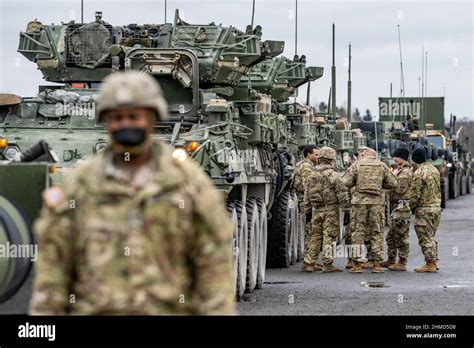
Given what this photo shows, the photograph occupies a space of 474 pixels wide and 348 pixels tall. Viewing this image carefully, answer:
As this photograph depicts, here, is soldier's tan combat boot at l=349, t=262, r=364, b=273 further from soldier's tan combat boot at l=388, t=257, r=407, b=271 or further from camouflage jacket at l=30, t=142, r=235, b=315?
camouflage jacket at l=30, t=142, r=235, b=315

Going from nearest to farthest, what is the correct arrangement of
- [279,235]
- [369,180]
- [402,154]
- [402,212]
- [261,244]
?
[261,244] → [369,180] → [402,212] → [279,235] → [402,154]

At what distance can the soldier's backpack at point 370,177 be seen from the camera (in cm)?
1894

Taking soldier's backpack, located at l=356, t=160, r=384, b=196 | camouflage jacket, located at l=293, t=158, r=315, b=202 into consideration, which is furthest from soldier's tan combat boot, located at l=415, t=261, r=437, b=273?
camouflage jacket, located at l=293, t=158, r=315, b=202

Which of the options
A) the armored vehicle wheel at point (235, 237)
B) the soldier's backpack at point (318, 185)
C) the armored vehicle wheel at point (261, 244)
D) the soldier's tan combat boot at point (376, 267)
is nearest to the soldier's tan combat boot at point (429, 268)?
the soldier's tan combat boot at point (376, 267)

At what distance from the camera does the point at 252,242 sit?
16.1 meters

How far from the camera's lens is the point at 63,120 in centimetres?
1537

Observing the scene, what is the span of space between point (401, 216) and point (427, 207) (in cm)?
49

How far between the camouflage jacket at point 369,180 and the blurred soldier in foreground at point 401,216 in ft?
0.76

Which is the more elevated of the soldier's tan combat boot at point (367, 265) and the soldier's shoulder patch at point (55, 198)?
the soldier's shoulder patch at point (55, 198)

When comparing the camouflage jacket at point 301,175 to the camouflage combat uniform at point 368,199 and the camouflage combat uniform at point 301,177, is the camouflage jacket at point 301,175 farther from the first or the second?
the camouflage combat uniform at point 368,199

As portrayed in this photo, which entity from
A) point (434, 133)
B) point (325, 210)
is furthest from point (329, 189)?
point (434, 133)

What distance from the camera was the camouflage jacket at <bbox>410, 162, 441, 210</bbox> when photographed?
19.1 meters

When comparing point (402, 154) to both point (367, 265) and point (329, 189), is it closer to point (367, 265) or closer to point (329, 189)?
point (329, 189)

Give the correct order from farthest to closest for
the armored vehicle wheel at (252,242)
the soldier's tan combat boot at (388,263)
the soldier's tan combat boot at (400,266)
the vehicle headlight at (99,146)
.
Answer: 1. the soldier's tan combat boot at (388,263)
2. the soldier's tan combat boot at (400,266)
3. the armored vehicle wheel at (252,242)
4. the vehicle headlight at (99,146)
